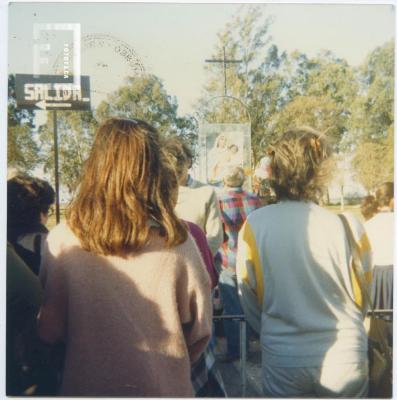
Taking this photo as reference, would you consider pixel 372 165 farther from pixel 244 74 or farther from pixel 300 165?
pixel 244 74

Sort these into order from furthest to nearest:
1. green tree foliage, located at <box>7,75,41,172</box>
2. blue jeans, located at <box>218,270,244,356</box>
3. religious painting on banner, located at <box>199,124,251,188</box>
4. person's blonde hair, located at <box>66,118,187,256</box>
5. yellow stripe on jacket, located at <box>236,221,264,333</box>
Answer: blue jeans, located at <box>218,270,244,356</box>, religious painting on banner, located at <box>199,124,251,188</box>, green tree foliage, located at <box>7,75,41,172</box>, yellow stripe on jacket, located at <box>236,221,264,333</box>, person's blonde hair, located at <box>66,118,187,256</box>

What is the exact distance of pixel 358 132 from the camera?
201cm

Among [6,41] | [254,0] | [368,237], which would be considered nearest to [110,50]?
[6,41]

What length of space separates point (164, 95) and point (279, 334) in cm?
103

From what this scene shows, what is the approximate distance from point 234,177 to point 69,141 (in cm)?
71

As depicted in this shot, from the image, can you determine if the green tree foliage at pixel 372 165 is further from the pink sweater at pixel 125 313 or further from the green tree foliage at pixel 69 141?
the green tree foliage at pixel 69 141

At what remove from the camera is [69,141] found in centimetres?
196

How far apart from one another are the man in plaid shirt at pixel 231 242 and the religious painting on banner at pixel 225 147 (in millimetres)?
33

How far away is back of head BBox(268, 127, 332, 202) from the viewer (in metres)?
1.69

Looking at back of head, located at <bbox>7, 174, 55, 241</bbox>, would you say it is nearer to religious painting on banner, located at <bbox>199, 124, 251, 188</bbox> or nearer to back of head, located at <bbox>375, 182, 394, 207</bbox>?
religious painting on banner, located at <bbox>199, 124, 251, 188</bbox>

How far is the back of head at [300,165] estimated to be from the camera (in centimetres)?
169

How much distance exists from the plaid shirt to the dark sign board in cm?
72

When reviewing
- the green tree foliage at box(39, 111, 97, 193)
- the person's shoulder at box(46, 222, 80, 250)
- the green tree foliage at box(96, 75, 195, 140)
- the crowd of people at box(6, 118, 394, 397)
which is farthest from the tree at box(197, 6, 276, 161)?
the person's shoulder at box(46, 222, 80, 250)

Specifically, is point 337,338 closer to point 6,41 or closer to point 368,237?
point 368,237
